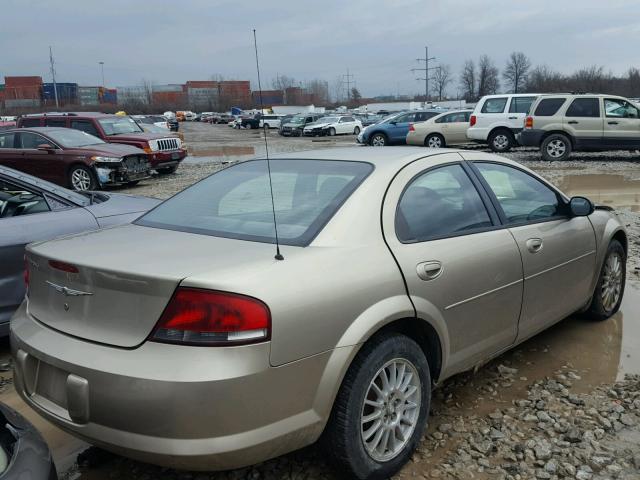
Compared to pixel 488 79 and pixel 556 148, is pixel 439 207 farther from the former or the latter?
pixel 488 79

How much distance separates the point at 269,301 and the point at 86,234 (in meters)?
1.35

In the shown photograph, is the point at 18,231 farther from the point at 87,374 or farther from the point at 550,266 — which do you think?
the point at 550,266

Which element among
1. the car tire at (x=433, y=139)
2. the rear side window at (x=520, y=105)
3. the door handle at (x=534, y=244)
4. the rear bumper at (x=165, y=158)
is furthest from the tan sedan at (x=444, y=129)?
the door handle at (x=534, y=244)

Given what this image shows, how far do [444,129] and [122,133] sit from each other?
1062 centimetres

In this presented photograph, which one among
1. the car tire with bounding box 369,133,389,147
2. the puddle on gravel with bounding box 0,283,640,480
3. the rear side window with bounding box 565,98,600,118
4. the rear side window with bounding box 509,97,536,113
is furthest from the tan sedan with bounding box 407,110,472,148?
the puddle on gravel with bounding box 0,283,640,480

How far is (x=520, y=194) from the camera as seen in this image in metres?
3.80

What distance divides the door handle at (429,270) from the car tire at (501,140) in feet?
54.2

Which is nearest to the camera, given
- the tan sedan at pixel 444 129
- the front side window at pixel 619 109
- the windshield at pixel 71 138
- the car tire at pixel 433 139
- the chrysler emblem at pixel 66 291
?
the chrysler emblem at pixel 66 291

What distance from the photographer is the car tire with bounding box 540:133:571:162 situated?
52.0 feet

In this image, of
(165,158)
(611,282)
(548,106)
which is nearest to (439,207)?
(611,282)

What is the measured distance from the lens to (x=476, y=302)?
3006 millimetres

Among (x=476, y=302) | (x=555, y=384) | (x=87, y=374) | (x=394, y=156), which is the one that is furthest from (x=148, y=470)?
(x=555, y=384)

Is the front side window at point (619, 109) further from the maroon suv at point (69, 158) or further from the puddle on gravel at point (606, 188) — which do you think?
the maroon suv at point (69, 158)

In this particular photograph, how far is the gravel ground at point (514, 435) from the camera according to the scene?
272 cm
